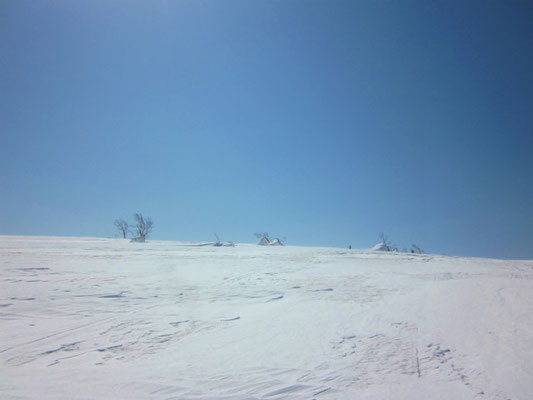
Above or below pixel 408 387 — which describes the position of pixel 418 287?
above

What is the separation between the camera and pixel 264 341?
2727 millimetres

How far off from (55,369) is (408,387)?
271 centimetres

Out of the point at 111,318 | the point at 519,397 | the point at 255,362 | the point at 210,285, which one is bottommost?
the point at 519,397

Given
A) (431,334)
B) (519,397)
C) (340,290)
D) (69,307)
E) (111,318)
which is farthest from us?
(340,290)

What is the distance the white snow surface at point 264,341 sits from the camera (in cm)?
192

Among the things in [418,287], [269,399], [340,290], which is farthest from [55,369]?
[418,287]

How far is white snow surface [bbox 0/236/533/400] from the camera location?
192 centimetres

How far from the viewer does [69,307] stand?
371cm

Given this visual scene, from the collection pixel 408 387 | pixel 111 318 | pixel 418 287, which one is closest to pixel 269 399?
pixel 408 387

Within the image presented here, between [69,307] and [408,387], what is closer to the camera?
[408,387]

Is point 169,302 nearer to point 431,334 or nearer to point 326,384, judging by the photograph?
point 326,384

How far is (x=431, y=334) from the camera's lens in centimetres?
279

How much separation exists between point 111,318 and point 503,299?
17.6ft

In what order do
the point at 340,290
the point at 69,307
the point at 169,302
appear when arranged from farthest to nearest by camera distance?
the point at 340,290 → the point at 169,302 → the point at 69,307
